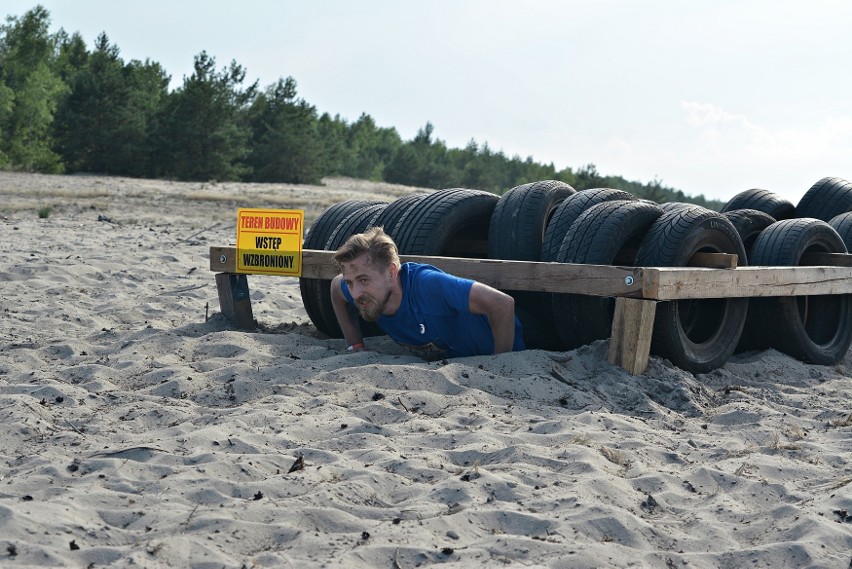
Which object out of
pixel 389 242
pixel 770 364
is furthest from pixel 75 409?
pixel 770 364

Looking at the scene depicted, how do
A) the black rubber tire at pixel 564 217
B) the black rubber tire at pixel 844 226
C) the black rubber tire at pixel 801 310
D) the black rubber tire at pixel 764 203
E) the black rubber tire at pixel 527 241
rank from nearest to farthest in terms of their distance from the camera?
the black rubber tire at pixel 564 217
the black rubber tire at pixel 527 241
the black rubber tire at pixel 801 310
the black rubber tire at pixel 844 226
the black rubber tire at pixel 764 203

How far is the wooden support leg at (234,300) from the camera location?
23.6ft

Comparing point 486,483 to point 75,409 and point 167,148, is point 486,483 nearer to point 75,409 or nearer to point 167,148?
point 75,409

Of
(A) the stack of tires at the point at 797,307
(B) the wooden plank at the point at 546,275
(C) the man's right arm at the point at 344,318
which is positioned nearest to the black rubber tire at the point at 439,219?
(B) the wooden plank at the point at 546,275

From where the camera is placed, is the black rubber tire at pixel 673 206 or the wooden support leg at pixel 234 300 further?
the wooden support leg at pixel 234 300

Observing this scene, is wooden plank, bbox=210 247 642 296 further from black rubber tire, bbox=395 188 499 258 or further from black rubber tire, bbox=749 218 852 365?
black rubber tire, bbox=749 218 852 365

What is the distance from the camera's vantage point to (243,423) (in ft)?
15.1

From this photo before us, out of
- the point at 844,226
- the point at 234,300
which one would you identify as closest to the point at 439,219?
the point at 234,300

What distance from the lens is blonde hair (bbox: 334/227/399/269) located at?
5570 mm

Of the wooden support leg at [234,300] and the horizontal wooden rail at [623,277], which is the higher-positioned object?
the horizontal wooden rail at [623,277]

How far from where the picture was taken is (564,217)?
6.49 metres

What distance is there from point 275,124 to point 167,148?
679 centimetres

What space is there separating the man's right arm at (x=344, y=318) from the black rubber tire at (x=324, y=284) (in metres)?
0.73

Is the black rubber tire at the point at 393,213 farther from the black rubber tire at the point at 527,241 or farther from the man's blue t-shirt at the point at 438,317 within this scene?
the man's blue t-shirt at the point at 438,317
